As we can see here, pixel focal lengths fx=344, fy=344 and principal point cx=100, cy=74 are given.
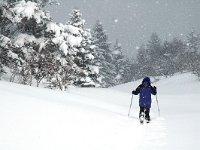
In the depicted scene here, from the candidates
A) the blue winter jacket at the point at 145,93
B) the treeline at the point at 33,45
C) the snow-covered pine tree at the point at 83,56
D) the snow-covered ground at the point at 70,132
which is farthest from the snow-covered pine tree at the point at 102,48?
the snow-covered ground at the point at 70,132

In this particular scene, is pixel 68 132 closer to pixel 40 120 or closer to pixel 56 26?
pixel 40 120

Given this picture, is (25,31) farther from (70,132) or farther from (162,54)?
(162,54)

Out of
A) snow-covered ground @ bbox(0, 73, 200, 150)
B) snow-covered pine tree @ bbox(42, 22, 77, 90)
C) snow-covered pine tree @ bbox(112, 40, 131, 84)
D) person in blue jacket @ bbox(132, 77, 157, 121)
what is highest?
snow-covered pine tree @ bbox(112, 40, 131, 84)

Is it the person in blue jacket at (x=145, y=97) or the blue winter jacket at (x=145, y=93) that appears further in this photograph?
the blue winter jacket at (x=145, y=93)

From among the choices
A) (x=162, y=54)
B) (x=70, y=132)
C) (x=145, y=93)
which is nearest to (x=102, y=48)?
(x=162, y=54)

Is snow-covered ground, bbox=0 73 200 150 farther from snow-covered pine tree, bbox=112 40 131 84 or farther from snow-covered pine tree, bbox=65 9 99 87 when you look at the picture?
snow-covered pine tree, bbox=112 40 131 84

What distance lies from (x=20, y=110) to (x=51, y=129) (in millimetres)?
851

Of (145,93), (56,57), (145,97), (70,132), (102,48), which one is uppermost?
(102,48)

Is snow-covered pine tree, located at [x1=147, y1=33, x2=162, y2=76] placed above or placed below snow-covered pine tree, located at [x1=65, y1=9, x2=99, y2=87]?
above

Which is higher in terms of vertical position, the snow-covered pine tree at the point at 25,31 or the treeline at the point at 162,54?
the treeline at the point at 162,54

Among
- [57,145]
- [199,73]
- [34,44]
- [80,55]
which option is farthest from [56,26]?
[199,73]

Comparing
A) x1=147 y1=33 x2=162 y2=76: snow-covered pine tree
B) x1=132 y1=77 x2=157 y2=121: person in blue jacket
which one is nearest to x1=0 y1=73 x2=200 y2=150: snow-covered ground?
x1=132 y1=77 x2=157 y2=121: person in blue jacket

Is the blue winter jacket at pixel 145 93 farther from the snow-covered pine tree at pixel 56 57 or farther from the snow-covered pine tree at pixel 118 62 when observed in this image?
the snow-covered pine tree at pixel 118 62

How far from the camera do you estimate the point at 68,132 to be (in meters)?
7.29
